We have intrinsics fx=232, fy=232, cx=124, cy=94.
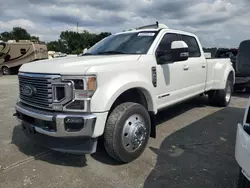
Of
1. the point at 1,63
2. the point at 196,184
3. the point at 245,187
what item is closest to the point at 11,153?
the point at 196,184

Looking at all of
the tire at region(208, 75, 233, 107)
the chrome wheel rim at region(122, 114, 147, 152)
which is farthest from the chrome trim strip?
the tire at region(208, 75, 233, 107)

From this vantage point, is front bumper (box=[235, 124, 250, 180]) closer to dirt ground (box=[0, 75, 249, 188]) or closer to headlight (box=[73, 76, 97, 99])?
dirt ground (box=[0, 75, 249, 188])

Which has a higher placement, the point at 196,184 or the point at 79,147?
the point at 79,147

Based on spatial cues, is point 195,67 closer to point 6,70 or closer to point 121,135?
point 121,135

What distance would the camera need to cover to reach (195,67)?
4.92 m

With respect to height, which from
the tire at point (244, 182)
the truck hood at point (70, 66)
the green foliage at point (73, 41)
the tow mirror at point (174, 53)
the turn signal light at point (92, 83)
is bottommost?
the tire at point (244, 182)

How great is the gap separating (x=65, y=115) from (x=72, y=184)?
2.69 ft

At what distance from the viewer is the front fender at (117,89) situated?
270 centimetres

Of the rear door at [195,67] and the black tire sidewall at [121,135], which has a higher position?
the rear door at [195,67]

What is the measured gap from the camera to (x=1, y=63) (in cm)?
1889

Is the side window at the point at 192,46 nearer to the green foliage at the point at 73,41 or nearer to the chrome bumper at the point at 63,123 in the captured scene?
the chrome bumper at the point at 63,123

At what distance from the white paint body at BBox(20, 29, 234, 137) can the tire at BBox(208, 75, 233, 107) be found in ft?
2.50

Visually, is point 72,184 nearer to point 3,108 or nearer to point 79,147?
point 79,147

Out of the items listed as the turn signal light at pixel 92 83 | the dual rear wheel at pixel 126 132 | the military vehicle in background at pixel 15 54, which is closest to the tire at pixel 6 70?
the military vehicle in background at pixel 15 54
